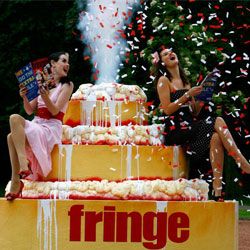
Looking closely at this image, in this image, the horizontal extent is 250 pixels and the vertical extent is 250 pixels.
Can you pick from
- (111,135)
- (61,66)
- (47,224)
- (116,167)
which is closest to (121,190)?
(116,167)

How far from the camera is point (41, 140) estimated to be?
9.95 metres

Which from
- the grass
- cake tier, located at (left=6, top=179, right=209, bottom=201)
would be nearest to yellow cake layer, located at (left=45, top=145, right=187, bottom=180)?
cake tier, located at (left=6, top=179, right=209, bottom=201)

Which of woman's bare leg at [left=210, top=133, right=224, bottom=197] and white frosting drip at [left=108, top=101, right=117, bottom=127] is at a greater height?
white frosting drip at [left=108, top=101, right=117, bottom=127]

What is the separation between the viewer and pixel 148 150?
395 inches

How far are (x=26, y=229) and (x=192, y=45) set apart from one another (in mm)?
12595

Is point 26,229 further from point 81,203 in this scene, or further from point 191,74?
point 191,74

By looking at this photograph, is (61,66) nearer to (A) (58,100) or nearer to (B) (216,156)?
(A) (58,100)

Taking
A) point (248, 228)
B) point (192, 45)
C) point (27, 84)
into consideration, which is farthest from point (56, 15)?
point (27, 84)

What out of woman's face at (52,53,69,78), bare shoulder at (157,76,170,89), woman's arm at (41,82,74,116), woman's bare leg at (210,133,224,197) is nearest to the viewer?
woman's bare leg at (210,133,224,197)

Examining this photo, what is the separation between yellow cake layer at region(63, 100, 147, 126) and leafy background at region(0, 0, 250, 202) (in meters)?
9.92

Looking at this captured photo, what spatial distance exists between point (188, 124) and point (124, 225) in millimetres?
1295

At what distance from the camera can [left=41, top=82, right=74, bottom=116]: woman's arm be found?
32.9 feet

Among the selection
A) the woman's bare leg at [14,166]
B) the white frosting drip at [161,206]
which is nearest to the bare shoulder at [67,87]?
the woman's bare leg at [14,166]

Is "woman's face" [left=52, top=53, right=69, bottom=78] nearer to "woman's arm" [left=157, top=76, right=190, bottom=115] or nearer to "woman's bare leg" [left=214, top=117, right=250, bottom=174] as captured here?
"woman's arm" [left=157, top=76, right=190, bottom=115]
